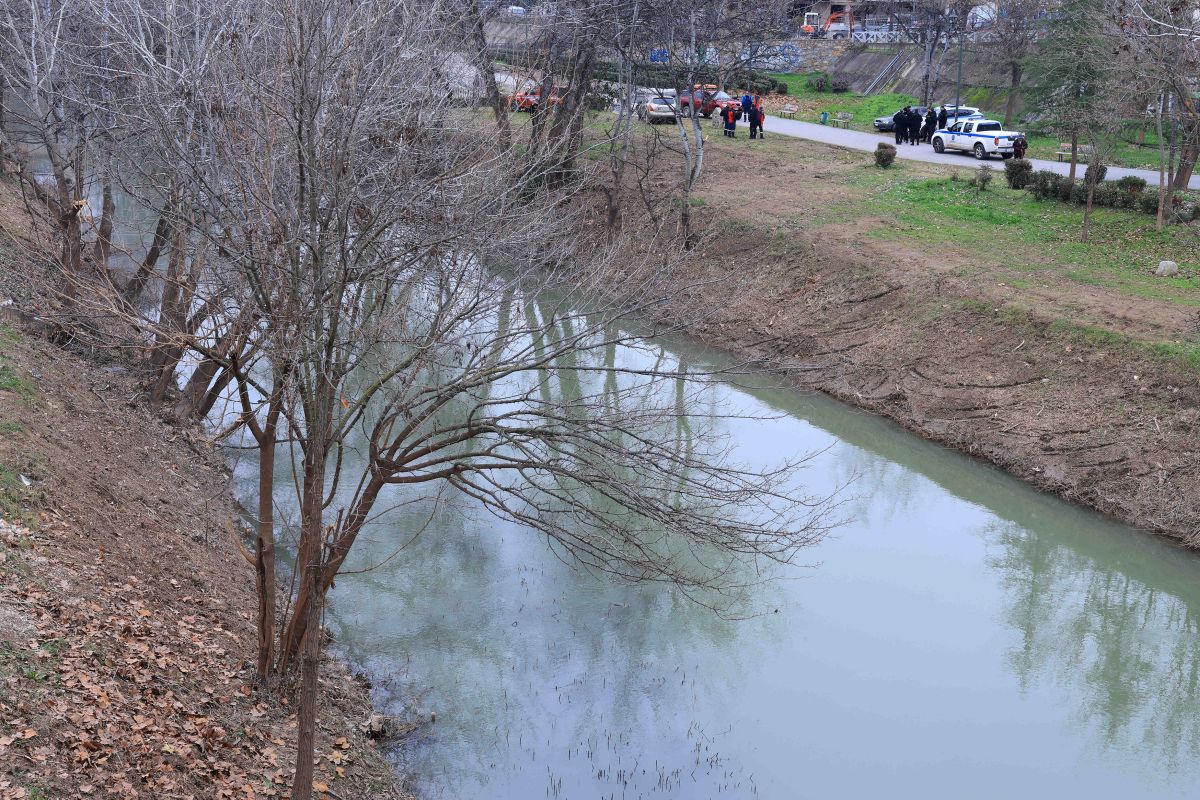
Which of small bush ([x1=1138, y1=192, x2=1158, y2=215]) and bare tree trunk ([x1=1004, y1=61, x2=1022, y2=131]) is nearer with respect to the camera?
small bush ([x1=1138, y1=192, x2=1158, y2=215])

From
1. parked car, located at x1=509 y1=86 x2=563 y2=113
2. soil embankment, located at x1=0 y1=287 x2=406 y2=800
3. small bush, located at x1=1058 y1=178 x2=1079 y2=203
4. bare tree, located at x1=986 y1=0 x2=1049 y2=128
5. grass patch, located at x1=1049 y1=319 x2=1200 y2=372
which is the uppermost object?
bare tree, located at x1=986 y1=0 x2=1049 y2=128

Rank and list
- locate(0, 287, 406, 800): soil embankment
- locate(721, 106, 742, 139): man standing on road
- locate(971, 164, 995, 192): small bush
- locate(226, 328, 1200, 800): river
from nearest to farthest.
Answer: locate(0, 287, 406, 800): soil embankment < locate(226, 328, 1200, 800): river < locate(971, 164, 995, 192): small bush < locate(721, 106, 742, 139): man standing on road

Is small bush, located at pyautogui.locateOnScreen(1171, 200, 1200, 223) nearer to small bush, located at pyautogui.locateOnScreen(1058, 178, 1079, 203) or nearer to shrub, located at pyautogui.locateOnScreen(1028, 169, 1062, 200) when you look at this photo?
small bush, located at pyautogui.locateOnScreen(1058, 178, 1079, 203)

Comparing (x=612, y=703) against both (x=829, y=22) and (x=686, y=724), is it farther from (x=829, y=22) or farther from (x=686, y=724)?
(x=829, y=22)

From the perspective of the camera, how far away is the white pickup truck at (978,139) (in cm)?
3262

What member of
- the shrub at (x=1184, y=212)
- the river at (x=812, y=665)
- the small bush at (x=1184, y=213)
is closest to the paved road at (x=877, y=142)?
the shrub at (x=1184, y=212)

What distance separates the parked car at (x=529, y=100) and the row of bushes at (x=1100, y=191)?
39.4 feet

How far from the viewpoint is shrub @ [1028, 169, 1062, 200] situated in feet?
86.4

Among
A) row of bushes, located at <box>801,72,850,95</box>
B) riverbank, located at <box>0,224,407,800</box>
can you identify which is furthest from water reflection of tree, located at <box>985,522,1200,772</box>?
row of bushes, located at <box>801,72,850,95</box>

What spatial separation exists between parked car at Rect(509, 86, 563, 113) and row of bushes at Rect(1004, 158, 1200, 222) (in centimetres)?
1202

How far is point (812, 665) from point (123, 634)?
21.9 ft

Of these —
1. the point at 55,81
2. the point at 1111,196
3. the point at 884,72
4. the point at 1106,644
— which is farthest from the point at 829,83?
the point at 1106,644

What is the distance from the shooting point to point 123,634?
28.0 ft

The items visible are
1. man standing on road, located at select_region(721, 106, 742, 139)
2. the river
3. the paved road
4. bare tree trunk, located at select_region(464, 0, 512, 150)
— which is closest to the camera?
the river
